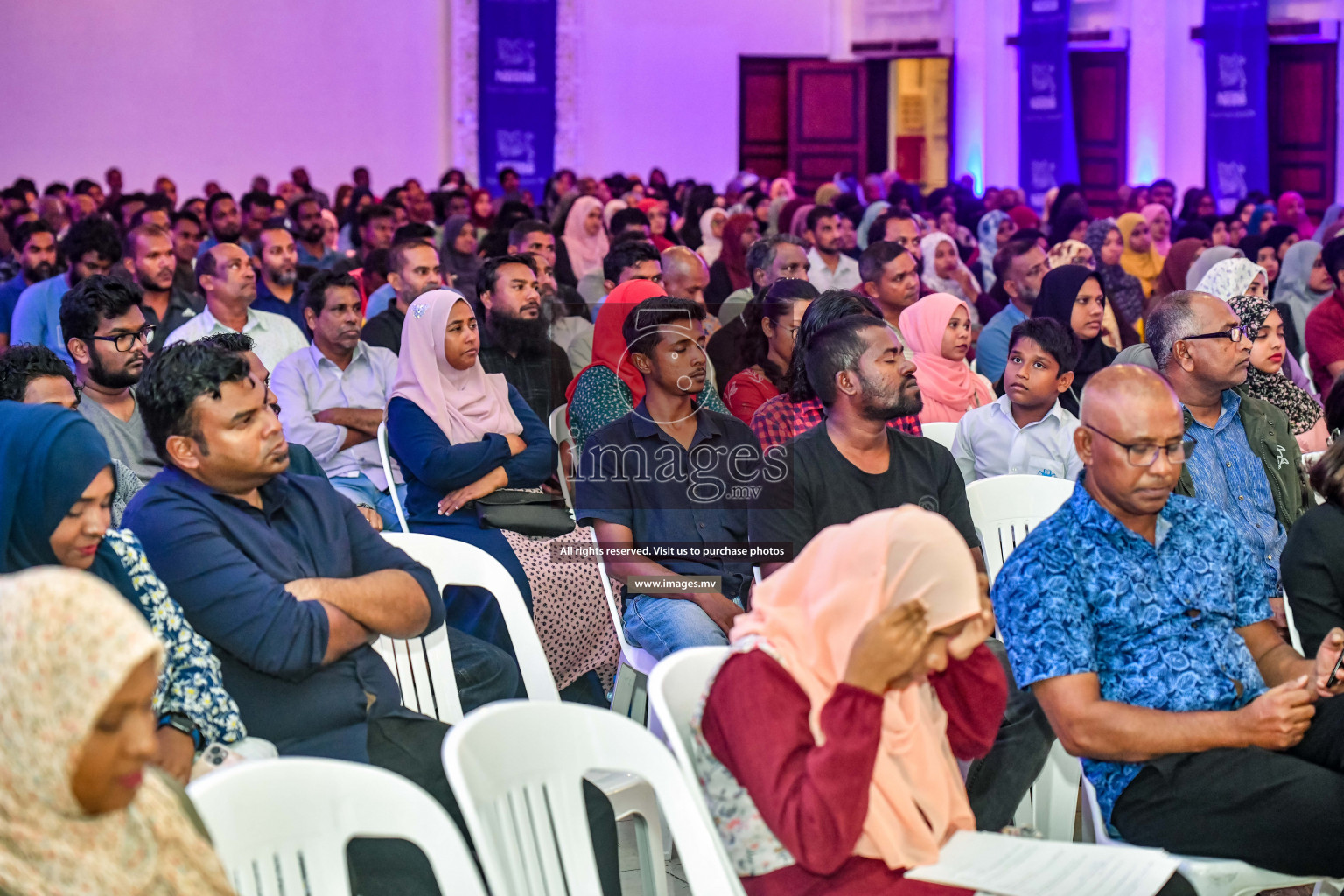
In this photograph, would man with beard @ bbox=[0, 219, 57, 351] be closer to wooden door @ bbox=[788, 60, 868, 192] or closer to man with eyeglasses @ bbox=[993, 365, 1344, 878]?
man with eyeglasses @ bbox=[993, 365, 1344, 878]

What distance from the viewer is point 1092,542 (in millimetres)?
2195

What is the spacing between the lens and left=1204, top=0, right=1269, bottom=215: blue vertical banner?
1274 centimetres

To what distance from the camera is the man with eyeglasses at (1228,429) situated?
312 centimetres

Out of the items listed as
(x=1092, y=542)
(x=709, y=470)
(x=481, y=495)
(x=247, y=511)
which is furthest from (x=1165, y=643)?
(x=481, y=495)

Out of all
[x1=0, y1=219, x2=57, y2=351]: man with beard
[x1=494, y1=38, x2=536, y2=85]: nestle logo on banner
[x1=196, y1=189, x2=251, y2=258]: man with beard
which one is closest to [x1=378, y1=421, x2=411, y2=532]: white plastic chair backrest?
[x1=0, y1=219, x2=57, y2=351]: man with beard

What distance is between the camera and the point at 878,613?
5.54ft

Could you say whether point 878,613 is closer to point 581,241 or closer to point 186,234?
point 186,234

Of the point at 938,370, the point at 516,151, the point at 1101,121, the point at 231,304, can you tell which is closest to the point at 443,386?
the point at 231,304

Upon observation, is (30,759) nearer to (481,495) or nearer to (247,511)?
(247,511)

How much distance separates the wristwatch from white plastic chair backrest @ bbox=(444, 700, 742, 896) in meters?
0.51

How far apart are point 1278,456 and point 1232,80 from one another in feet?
36.3

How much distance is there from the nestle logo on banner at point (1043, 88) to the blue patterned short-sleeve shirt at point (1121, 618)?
40.8ft

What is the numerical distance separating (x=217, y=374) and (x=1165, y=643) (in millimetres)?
1631

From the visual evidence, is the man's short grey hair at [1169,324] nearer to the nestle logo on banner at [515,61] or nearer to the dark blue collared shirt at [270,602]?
the dark blue collared shirt at [270,602]
